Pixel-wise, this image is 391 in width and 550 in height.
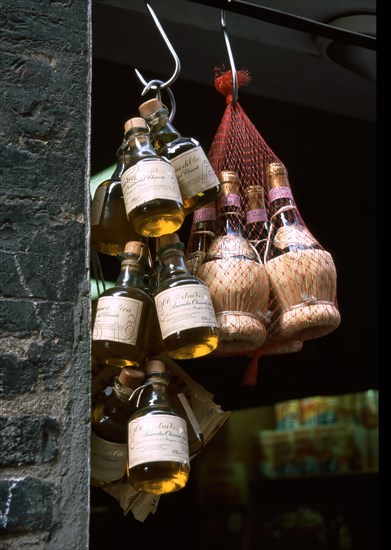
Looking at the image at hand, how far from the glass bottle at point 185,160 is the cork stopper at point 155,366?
1.13 ft

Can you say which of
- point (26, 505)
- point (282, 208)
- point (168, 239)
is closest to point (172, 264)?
point (168, 239)

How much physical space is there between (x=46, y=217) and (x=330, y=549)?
8.37 ft

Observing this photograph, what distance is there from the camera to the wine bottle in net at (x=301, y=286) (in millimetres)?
1960

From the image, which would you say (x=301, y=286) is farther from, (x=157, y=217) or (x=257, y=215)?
(x=157, y=217)

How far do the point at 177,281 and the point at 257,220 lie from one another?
377 millimetres

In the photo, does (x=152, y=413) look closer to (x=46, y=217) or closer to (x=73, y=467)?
(x=73, y=467)

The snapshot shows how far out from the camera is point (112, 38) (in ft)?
9.59

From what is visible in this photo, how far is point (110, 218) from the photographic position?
6.51ft

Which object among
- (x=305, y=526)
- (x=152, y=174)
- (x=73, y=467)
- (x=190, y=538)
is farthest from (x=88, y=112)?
(x=305, y=526)

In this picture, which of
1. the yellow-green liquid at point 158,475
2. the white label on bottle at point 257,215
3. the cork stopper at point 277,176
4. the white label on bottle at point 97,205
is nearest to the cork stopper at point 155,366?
the yellow-green liquid at point 158,475

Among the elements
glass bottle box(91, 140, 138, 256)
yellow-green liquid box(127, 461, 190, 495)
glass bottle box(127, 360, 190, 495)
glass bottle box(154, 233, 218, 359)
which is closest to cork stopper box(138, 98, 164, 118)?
glass bottle box(91, 140, 138, 256)

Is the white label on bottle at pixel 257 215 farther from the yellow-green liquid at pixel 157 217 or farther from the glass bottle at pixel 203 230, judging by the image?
the yellow-green liquid at pixel 157 217

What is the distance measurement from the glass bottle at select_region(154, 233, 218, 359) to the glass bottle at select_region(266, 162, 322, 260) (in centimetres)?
30

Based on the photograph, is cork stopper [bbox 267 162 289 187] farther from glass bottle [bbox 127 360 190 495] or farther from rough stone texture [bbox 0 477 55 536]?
rough stone texture [bbox 0 477 55 536]
